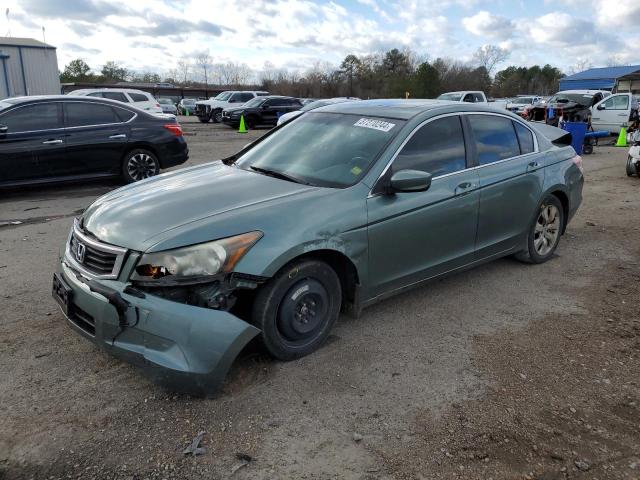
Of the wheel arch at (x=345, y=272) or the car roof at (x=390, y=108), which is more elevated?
the car roof at (x=390, y=108)

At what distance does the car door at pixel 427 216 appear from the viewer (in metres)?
3.69

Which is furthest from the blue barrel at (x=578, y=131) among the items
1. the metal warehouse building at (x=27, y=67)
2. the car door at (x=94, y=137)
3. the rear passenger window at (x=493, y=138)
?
the metal warehouse building at (x=27, y=67)

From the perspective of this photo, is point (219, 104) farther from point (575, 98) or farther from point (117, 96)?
point (575, 98)

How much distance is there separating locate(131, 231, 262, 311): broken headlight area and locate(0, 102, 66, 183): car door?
6.32m

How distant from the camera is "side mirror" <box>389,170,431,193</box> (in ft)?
11.7

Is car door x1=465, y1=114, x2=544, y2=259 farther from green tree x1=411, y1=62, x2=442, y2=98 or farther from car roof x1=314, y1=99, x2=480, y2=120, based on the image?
green tree x1=411, y1=62, x2=442, y2=98

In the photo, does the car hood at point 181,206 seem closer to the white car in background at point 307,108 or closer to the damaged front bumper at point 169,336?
the damaged front bumper at point 169,336

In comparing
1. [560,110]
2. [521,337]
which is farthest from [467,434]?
[560,110]

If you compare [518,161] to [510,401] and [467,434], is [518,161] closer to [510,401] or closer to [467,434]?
[510,401]

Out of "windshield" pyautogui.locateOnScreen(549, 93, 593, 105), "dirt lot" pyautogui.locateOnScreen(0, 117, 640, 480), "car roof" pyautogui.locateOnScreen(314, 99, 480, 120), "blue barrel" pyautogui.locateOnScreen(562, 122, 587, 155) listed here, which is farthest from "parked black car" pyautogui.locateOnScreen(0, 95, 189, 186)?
"windshield" pyautogui.locateOnScreen(549, 93, 593, 105)

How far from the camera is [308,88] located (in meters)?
70.7

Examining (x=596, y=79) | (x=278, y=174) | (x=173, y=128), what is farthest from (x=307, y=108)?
(x=596, y=79)

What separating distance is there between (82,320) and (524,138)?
4181 mm

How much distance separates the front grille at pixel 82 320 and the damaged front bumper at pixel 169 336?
0.19 ft
